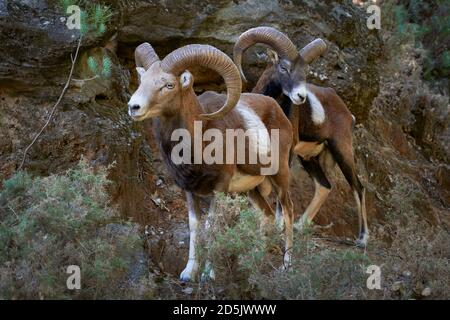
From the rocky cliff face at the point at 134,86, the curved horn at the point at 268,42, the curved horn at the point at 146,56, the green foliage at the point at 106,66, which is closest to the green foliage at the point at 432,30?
the rocky cliff face at the point at 134,86

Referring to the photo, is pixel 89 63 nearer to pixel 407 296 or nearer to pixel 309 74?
pixel 309 74

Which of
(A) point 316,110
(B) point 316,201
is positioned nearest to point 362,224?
(B) point 316,201

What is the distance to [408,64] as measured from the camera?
1670 centimetres

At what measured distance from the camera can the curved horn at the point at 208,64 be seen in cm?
826

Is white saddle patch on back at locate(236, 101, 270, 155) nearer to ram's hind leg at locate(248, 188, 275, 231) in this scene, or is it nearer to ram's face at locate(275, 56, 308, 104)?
ram's hind leg at locate(248, 188, 275, 231)

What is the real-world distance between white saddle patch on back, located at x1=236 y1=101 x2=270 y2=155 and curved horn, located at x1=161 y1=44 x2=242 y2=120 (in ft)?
1.83

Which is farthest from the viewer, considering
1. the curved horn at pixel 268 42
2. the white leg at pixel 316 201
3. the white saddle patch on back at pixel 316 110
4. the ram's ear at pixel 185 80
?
the white leg at pixel 316 201

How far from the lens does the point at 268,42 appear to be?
1059 centimetres

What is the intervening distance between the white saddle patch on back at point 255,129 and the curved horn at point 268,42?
1516 mm

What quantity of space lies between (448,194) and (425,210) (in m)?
2.05

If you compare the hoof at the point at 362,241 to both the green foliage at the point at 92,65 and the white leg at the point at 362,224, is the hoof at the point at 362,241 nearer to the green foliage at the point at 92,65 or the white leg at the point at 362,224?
the white leg at the point at 362,224

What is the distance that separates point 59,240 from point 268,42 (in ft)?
14.5

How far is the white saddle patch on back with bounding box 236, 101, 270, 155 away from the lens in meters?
8.95
